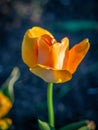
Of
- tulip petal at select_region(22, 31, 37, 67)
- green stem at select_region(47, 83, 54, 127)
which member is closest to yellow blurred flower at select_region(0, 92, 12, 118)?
green stem at select_region(47, 83, 54, 127)

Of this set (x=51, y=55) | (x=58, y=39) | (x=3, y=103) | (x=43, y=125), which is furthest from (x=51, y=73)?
(x=58, y=39)

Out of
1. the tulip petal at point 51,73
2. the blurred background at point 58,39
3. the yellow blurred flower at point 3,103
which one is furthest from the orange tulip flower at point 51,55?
the blurred background at point 58,39

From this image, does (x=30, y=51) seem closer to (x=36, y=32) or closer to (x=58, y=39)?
(x=36, y=32)

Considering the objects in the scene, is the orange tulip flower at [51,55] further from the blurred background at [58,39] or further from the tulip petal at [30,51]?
the blurred background at [58,39]

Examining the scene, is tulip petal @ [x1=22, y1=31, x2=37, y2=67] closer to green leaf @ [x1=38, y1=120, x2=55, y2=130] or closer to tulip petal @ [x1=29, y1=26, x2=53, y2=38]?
tulip petal @ [x1=29, y1=26, x2=53, y2=38]

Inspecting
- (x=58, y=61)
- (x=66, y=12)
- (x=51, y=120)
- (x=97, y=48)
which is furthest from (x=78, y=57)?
(x=66, y=12)

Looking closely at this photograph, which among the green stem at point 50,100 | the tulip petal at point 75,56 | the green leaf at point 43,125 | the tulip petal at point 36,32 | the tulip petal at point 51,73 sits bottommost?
the green leaf at point 43,125
